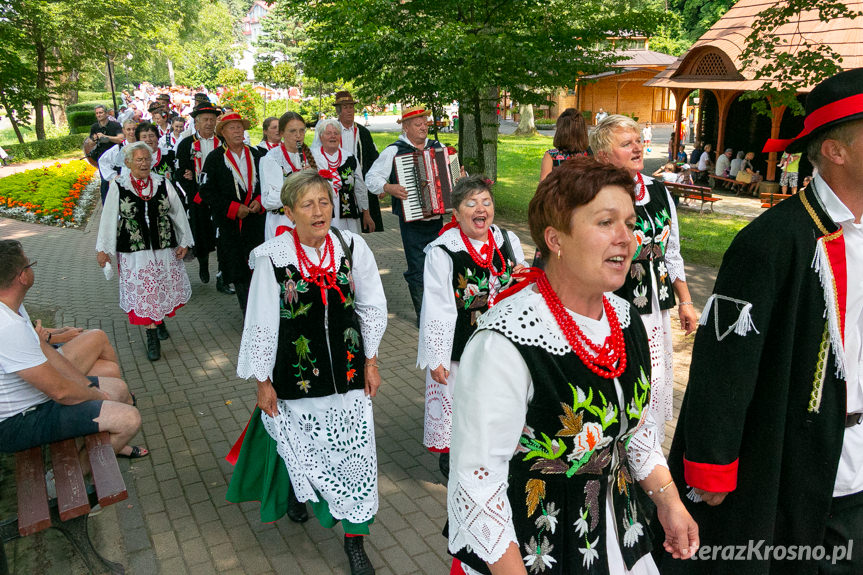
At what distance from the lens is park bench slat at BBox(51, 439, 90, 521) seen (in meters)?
3.62

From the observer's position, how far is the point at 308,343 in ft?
12.8

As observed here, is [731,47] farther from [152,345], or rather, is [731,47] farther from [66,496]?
[66,496]

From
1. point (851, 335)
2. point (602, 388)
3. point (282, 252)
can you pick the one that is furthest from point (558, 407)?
point (282, 252)

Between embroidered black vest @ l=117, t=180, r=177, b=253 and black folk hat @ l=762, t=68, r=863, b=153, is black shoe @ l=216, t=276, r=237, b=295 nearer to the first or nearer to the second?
embroidered black vest @ l=117, t=180, r=177, b=253

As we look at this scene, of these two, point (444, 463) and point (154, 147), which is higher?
point (154, 147)

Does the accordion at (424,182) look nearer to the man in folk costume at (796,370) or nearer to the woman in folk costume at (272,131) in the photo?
the woman in folk costume at (272,131)

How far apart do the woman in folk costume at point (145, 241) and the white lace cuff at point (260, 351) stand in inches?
152

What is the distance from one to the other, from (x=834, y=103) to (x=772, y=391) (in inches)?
41.6

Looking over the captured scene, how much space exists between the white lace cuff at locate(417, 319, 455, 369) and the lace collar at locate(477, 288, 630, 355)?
6.89ft

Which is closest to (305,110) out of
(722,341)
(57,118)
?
(57,118)

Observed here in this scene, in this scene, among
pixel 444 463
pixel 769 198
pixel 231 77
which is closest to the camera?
pixel 444 463

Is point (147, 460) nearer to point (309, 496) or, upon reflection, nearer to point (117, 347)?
point (309, 496)

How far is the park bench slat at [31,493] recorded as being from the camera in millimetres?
3488

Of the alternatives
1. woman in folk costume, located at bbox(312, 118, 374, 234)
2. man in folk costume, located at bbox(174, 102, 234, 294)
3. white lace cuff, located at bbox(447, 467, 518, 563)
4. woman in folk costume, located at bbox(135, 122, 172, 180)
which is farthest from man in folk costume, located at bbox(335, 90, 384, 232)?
white lace cuff, located at bbox(447, 467, 518, 563)
